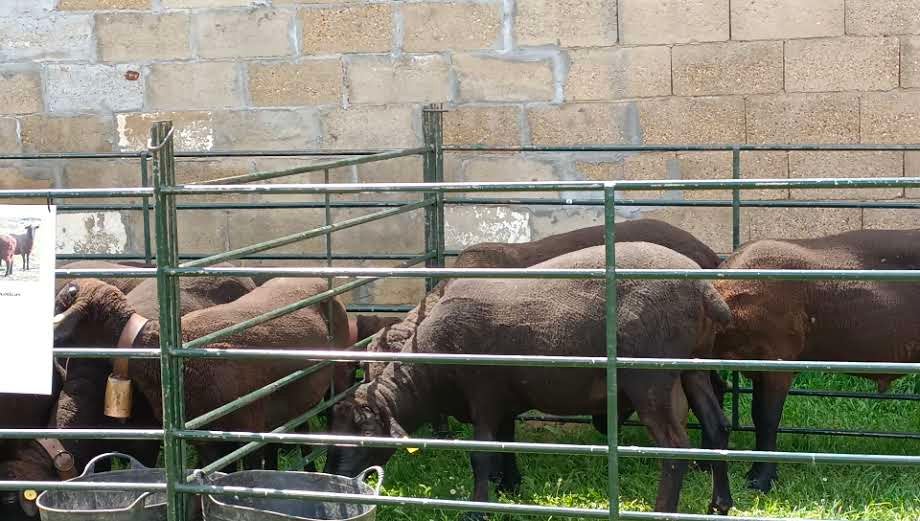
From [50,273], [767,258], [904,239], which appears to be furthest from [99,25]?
[904,239]

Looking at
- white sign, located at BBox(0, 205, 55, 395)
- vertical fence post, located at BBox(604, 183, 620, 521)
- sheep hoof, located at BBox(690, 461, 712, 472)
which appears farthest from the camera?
sheep hoof, located at BBox(690, 461, 712, 472)

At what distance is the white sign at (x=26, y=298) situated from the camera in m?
4.59

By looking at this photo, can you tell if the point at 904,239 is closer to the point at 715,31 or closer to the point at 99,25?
the point at 715,31

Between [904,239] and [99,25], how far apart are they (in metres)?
5.50

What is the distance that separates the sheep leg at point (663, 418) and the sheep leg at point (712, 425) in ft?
1.25

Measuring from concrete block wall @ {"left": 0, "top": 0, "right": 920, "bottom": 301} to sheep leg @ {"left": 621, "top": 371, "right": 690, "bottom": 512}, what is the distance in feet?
8.62

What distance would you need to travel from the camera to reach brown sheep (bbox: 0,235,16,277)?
15.1ft

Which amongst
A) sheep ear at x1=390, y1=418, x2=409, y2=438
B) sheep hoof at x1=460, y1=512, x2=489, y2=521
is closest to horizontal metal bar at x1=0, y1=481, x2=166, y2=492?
sheep ear at x1=390, y1=418, x2=409, y2=438

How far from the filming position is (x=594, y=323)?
5.52m

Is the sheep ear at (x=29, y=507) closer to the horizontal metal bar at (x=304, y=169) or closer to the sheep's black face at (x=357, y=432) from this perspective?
the sheep's black face at (x=357, y=432)

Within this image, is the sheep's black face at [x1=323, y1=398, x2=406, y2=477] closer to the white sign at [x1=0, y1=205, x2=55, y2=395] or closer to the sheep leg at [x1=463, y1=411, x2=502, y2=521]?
the sheep leg at [x1=463, y1=411, x2=502, y2=521]

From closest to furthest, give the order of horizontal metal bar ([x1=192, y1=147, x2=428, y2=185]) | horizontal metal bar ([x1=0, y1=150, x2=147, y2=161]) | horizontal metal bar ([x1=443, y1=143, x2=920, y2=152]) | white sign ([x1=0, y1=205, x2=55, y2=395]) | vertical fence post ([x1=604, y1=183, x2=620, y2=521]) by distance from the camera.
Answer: vertical fence post ([x1=604, y1=183, x2=620, y2=521]), white sign ([x1=0, y1=205, x2=55, y2=395]), horizontal metal bar ([x1=192, y1=147, x2=428, y2=185]), horizontal metal bar ([x1=443, y1=143, x2=920, y2=152]), horizontal metal bar ([x1=0, y1=150, x2=147, y2=161])

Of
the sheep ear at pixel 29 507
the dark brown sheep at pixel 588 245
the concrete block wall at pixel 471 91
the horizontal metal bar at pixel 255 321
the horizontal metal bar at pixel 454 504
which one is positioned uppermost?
the concrete block wall at pixel 471 91

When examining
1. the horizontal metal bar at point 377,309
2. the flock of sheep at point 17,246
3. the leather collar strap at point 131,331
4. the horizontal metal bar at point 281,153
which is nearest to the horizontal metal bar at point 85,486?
the flock of sheep at point 17,246
